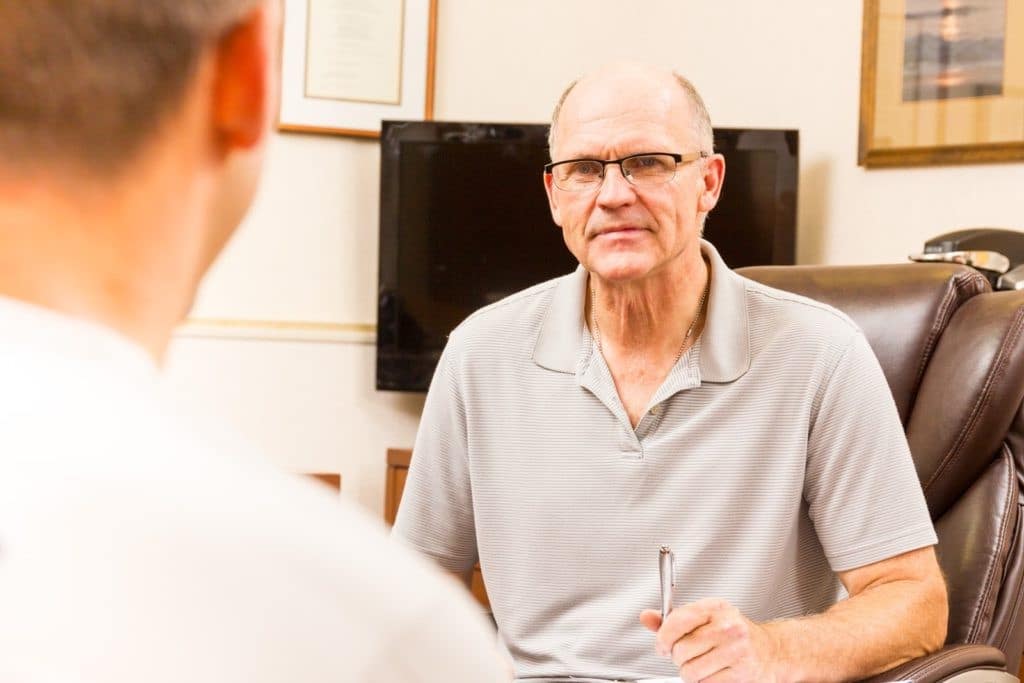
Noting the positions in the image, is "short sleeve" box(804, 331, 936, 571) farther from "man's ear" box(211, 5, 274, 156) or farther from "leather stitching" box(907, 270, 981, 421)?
"man's ear" box(211, 5, 274, 156)

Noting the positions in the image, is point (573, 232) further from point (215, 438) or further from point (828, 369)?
point (215, 438)

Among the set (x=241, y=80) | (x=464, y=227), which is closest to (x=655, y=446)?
(x=241, y=80)

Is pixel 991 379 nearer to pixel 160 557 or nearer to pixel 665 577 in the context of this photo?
pixel 665 577

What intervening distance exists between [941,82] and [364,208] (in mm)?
1479

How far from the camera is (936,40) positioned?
9.14 ft

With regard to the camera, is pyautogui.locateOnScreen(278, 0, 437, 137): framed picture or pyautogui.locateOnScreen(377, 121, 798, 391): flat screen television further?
pyautogui.locateOnScreen(278, 0, 437, 137): framed picture

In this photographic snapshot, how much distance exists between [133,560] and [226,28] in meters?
0.20

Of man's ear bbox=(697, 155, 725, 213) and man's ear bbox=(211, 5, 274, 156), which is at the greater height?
man's ear bbox=(697, 155, 725, 213)

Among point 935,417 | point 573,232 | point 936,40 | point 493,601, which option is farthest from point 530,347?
point 936,40

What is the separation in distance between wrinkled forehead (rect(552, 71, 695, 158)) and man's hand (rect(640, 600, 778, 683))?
662mm

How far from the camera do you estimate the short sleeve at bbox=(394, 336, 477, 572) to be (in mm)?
1743

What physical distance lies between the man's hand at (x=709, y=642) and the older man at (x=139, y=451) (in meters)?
0.96

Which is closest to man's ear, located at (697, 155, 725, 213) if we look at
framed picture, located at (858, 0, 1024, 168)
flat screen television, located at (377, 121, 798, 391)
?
framed picture, located at (858, 0, 1024, 168)

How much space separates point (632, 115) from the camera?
1.75m
